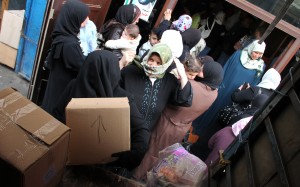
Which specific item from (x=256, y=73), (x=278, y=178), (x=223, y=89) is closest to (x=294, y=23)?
(x=256, y=73)

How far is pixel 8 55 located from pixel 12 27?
19.2 inches

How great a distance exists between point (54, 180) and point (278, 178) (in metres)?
1.10

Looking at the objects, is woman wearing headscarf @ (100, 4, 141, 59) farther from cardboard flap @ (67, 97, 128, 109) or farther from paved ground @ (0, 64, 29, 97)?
cardboard flap @ (67, 97, 128, 109)

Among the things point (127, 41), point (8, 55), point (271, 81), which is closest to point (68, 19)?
point (127, 41)

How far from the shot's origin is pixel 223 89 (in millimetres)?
4723

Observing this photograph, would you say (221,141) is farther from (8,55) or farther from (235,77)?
(8,55)

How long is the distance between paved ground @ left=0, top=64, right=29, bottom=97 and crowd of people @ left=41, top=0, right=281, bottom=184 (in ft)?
4.92

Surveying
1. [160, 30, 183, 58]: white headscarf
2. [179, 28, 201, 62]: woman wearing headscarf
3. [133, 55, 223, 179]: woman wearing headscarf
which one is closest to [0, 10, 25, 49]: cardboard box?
[160, 30, 183, 58]: white headscarf

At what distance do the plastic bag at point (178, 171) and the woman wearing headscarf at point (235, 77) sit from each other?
2.72m

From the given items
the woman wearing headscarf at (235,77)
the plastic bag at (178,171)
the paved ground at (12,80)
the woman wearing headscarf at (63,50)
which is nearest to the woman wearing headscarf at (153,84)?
the woman wearing headscarf at (63,50)

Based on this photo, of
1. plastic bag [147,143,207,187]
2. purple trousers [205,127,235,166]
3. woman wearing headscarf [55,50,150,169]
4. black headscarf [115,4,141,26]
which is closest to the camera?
plastic bag [147,143,207,187]

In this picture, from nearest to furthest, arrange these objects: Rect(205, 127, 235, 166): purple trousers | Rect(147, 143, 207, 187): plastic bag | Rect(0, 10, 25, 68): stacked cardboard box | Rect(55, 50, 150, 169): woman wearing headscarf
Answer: Rect(147, 143, 207, 187): plastic bag → Rect(55, 50, 150, 169): woman wearing headscarf → Rect(205, 127, 235, 166): purple trousers → Rect(0, 10, 25, 68): stacked cardboard box

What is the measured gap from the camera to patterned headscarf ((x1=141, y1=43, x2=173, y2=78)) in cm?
252

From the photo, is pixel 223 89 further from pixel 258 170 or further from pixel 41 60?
pixel 258 170
